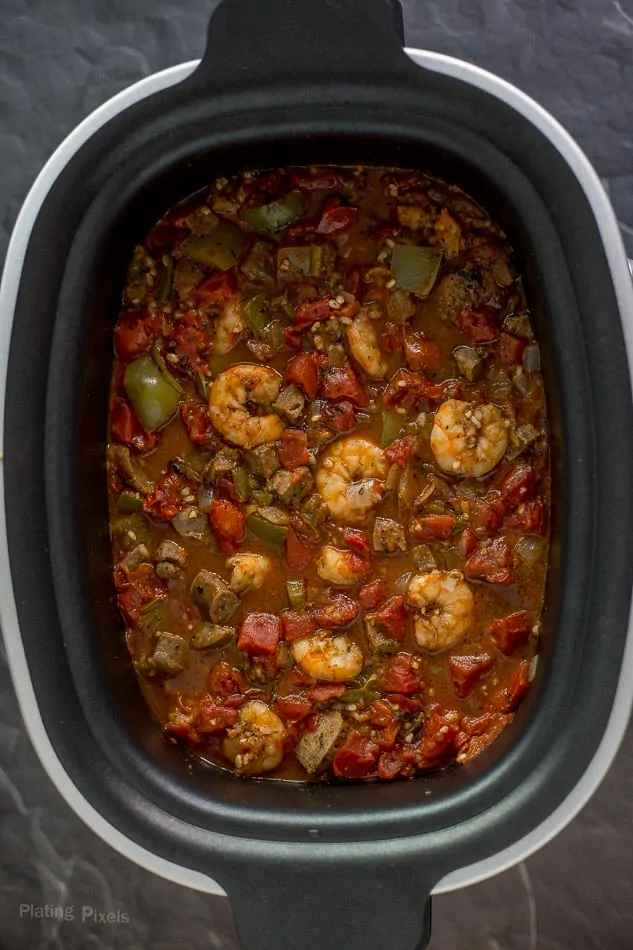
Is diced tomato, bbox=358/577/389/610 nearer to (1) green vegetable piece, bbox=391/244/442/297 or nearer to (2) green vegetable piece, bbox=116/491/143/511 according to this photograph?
(2) green vegetable piece, bbox=116/491/143/511

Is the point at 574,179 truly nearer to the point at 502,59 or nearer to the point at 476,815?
the point at 502,59

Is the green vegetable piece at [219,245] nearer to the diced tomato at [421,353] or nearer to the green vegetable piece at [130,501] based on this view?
the diced tomato at [421,353]

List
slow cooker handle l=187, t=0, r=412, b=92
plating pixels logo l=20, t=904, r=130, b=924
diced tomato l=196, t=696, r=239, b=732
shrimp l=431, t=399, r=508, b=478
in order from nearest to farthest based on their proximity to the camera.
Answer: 1. slow cooker handle l=187, t=0, r=412, b=92
2. shrimp l=431, t=399, r=508, b=478
3. diced tomato l=196, t=696, r=239, b=732
4. plating pixels logo l=20, t=904, r=130, b=924

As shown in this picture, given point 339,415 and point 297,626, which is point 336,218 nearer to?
point 339,415

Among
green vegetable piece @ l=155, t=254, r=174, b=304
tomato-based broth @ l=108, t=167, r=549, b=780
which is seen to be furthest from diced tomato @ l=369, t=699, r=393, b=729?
green vegetable piece @ l=155, t=254, r=174, b=304

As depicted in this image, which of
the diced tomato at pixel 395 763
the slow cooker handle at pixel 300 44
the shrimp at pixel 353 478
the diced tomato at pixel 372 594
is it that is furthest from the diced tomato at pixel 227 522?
the slow cooker handle at pixel 300 44
